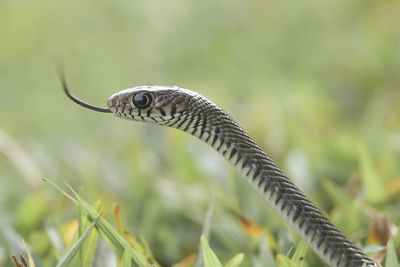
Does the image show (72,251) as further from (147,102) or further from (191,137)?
(191,137)

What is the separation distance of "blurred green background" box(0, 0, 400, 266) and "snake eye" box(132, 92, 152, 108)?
484 mm

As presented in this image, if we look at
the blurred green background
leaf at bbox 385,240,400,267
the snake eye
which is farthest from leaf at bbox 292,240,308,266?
Answer: the snake eye

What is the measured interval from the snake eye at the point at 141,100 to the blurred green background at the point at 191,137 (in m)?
0.48

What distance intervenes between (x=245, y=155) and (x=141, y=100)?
19.0 inches

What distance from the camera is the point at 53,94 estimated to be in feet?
20.5

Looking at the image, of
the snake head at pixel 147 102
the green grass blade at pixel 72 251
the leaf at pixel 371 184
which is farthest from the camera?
the leaf at pixel 371 184

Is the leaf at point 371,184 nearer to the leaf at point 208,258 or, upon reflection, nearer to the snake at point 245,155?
the snake at point 245,155

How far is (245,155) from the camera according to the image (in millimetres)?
2164

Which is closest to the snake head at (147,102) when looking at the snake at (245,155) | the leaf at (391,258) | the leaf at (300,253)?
the snake at (245,155)

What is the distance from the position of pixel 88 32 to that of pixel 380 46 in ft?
13.8

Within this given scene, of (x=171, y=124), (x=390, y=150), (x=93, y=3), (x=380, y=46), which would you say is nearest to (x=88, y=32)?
(x=93, y=3)

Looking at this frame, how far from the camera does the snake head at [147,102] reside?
227 cm

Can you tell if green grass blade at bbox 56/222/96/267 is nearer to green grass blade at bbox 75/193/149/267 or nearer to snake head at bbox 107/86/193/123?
green grass blade at bbox 75/193/149/267

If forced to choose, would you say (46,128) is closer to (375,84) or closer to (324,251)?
(375,84)
